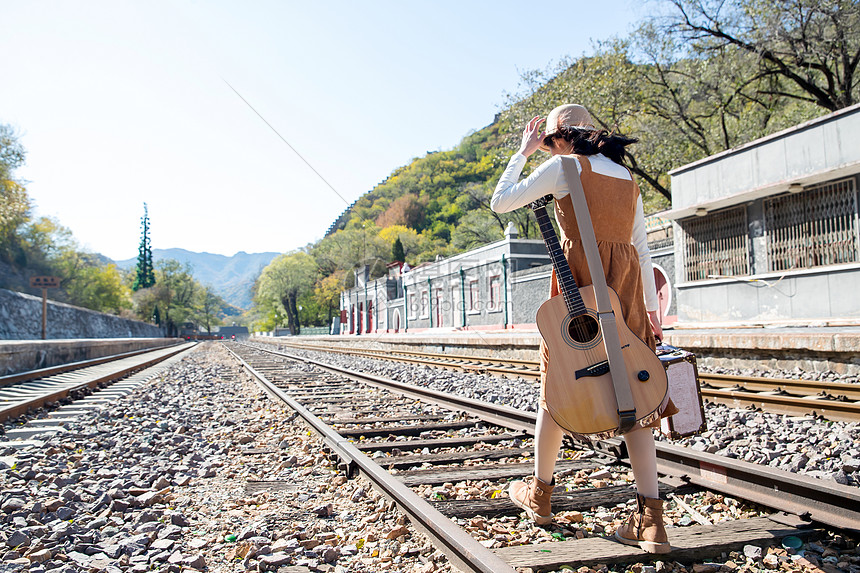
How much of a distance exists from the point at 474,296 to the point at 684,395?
26172mm

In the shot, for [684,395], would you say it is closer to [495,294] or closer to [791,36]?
[791,36]

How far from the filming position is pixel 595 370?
6.92ft

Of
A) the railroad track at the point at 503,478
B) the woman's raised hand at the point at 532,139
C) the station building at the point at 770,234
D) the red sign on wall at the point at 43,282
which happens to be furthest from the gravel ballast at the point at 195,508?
the red sign on wall at the point at 43,282

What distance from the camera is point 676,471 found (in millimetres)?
3234

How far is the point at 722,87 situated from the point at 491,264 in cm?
1188

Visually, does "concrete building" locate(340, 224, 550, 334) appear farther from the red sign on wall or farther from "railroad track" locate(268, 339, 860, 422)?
the red sign on wall

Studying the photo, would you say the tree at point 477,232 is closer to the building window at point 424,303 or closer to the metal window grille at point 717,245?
the building window at point 424,303

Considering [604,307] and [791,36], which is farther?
[791,36]

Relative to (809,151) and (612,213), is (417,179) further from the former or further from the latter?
(612,213)

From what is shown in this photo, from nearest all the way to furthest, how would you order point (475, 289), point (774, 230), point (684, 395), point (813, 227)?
point (684, 395)
point (813, 227)
point (774, 230)
point (475, 289)

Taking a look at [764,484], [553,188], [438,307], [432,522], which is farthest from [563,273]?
[438,307]

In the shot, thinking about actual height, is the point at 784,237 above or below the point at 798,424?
above

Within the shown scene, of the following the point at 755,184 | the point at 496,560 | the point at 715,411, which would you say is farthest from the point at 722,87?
the point at 496,560

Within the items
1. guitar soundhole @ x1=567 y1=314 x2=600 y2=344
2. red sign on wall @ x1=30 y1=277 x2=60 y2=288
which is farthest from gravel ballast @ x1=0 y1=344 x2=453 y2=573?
red sign on wall @ x1=30 y1=277 x2=60 y2=288
